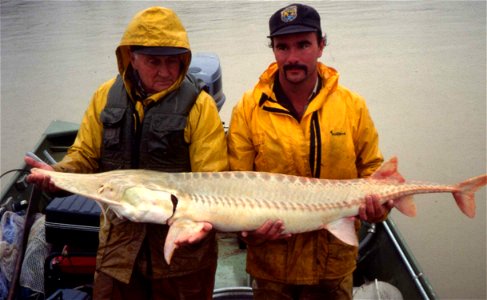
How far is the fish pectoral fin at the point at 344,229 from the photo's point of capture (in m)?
1.85

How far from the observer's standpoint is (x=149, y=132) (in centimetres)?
188

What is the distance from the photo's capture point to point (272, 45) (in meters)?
1.92

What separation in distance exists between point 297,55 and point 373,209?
704 millimetres

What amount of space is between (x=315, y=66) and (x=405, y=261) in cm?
148

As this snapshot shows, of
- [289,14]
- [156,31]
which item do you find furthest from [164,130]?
[289,14]

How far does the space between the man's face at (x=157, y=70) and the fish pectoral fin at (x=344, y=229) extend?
2.94 feet

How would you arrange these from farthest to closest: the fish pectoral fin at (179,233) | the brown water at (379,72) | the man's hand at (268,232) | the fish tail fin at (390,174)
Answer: the brown water at (379,72)
the fish tail fin at (390,174)
the man's hand at (268,232)
the fish pectoral fin at (179,233)

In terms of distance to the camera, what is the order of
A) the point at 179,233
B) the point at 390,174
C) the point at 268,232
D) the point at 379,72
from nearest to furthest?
the point at 179,233 < the point at 268,232 < the point at 390,174 < the point at 379,72

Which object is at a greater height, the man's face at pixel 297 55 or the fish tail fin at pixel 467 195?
the man's face at pixel 297 55

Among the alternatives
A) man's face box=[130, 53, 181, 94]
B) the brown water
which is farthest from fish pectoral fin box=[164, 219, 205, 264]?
the brown water

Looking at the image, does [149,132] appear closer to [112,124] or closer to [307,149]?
[112,124]

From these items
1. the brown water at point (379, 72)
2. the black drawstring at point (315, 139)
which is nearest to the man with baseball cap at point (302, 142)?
the black drawstring at point (315, 139)

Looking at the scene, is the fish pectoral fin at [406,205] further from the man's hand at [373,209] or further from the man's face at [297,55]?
the man's face at [297,55]

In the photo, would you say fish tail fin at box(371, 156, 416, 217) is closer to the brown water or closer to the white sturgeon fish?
the white sturgeon fish
